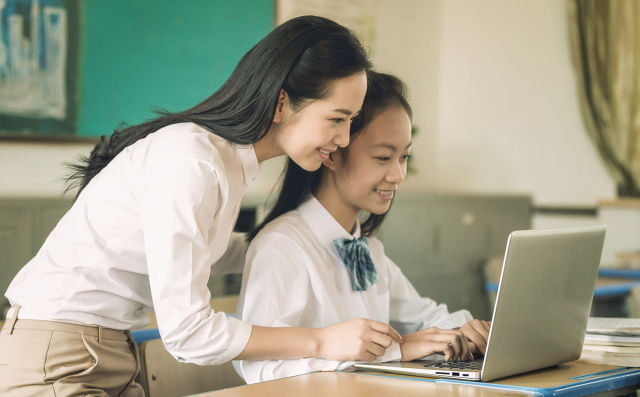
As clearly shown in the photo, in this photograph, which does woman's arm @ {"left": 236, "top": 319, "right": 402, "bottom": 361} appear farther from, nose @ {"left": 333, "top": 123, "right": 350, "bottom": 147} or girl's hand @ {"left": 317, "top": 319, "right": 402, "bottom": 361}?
nose @ {"left": 333, "top": 123, "right": 350, "bottom": 147}

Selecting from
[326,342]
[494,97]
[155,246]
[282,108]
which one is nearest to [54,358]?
[155,246]

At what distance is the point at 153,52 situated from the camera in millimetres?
3969

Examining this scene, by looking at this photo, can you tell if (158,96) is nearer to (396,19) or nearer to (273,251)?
(396,19)

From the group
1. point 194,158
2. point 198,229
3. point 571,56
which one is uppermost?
point 571,56

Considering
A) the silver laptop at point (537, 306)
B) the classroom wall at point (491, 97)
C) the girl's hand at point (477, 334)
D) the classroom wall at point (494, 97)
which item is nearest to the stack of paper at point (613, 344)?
the silver laptop at point (537, 306)

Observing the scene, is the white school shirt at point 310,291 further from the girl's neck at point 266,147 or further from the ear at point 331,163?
the girl's neck at point 266,147

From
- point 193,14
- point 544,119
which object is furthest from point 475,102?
point 193,14

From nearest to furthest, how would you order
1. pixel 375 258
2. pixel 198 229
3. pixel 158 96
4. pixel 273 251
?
pixel 198 229 < pixel 273 251 < pixel 375 258 < pixel 158 96

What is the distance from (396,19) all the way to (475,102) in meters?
0.88

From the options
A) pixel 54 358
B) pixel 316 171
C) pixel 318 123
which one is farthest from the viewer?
pixel 316 171

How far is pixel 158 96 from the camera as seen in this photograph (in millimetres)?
3996

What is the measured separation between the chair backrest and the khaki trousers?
0.66 feet

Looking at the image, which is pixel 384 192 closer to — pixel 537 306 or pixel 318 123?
pixel 318 123

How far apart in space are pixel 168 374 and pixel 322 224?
0.48m
